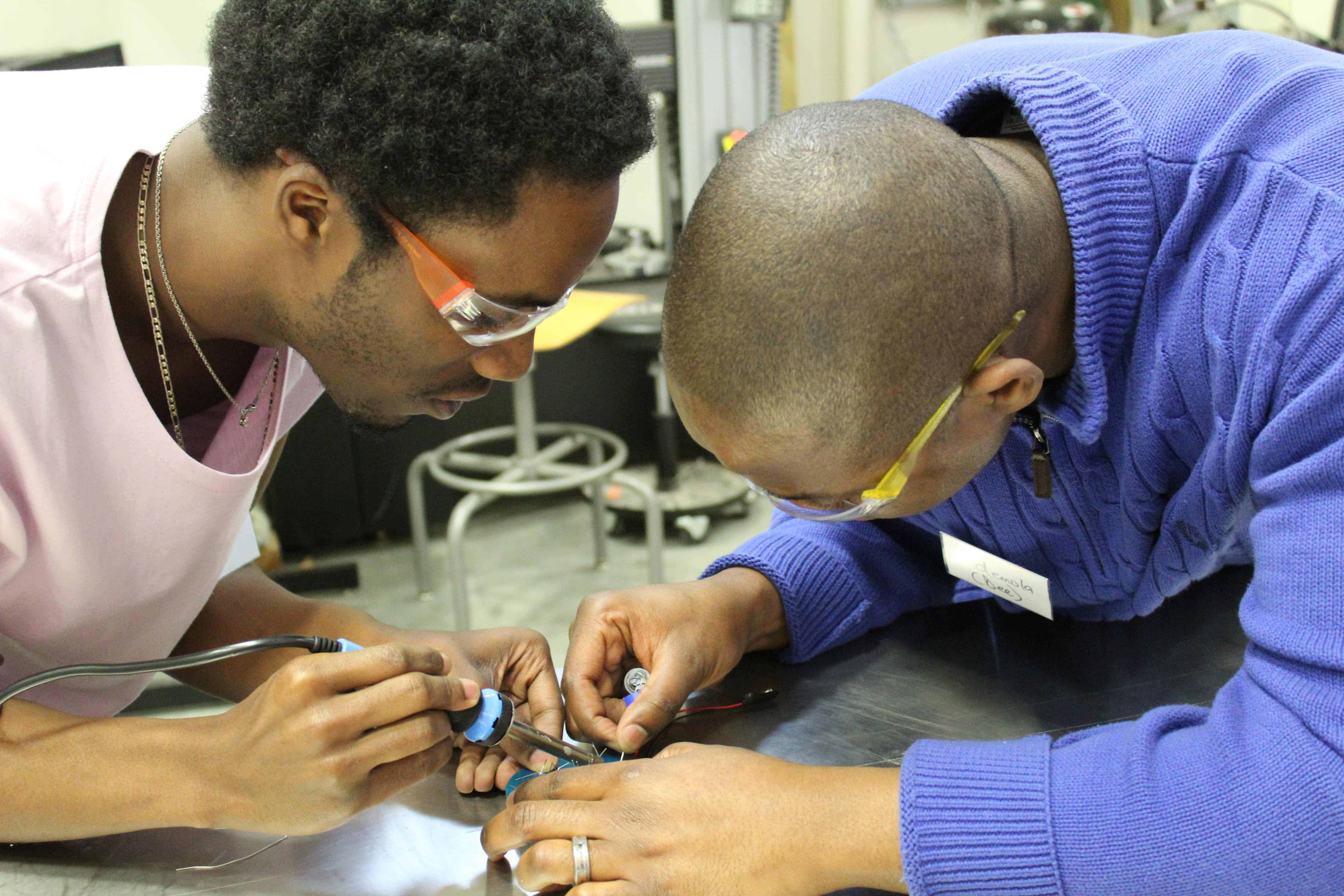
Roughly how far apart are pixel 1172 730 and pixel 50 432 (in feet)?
3.31

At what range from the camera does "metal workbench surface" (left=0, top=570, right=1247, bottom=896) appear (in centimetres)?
96

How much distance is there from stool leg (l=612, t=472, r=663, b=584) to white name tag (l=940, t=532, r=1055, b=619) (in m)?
1.76

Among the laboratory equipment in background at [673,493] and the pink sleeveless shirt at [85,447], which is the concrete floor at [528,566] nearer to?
the laboratory equipment in background at [673,493]

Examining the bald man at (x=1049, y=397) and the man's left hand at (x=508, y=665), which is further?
the man's left hand at (x=508, y=665)

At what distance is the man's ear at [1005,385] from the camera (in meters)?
0.95

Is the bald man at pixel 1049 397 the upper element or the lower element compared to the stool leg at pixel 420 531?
upper

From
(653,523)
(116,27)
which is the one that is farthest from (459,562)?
(116,27)

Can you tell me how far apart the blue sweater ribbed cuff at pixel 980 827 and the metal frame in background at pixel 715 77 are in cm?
225

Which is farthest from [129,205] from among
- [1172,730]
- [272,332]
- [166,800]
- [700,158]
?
[700,158]

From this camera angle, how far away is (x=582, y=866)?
0.90 metres

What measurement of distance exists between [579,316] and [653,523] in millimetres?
617

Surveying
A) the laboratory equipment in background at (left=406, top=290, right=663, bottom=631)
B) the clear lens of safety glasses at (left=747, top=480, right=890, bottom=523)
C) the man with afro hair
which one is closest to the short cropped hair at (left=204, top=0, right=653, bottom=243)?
the man with afro hair

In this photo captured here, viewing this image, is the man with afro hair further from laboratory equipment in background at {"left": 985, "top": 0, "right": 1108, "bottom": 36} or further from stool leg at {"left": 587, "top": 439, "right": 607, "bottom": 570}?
laboratory equipment in background at {"left": 985, "top": 0, "right": 1108, "bottom": 36}

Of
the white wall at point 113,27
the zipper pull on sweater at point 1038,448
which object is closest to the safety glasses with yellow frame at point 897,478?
the zipper pull on sweater at point 1038,448
